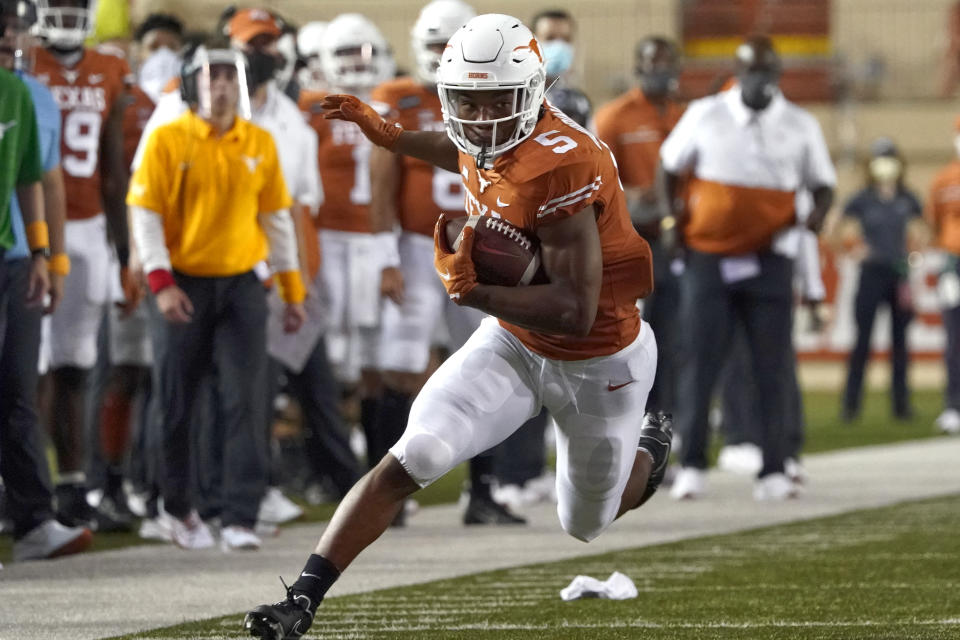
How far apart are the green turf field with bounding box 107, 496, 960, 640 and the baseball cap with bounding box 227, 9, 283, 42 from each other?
244 centimetres

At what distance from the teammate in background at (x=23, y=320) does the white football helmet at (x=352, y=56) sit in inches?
91.3

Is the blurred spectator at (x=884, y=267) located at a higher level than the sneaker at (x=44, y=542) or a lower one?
lower

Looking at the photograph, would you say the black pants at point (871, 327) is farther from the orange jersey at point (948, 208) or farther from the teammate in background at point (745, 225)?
the teammate in background at point (745, 225)

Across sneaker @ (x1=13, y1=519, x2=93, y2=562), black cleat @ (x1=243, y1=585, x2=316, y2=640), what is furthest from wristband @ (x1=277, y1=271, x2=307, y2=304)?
black cleat @ (x1=243, y1=585, x2=316, y2=640)

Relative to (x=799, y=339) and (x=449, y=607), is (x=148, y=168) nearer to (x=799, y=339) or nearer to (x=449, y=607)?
(x=449, y=607)

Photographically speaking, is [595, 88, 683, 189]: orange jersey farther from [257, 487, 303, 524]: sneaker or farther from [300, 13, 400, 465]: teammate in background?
[257, 487, 303, 524]: sneaker

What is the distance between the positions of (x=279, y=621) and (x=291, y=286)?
9.08 ft

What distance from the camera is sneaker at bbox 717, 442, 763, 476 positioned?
403 inches

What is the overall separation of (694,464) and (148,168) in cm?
323

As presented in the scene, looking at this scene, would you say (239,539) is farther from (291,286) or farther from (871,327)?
(871,327)

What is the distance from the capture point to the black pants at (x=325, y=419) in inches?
311

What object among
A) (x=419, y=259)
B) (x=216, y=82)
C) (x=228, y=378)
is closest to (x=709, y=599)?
(x=228, y=378)

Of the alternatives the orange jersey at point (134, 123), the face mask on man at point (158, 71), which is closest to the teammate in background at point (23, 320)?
the orange jersey at point (134, 123)

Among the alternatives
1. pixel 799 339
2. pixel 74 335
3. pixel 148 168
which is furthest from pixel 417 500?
pixel 799 339
